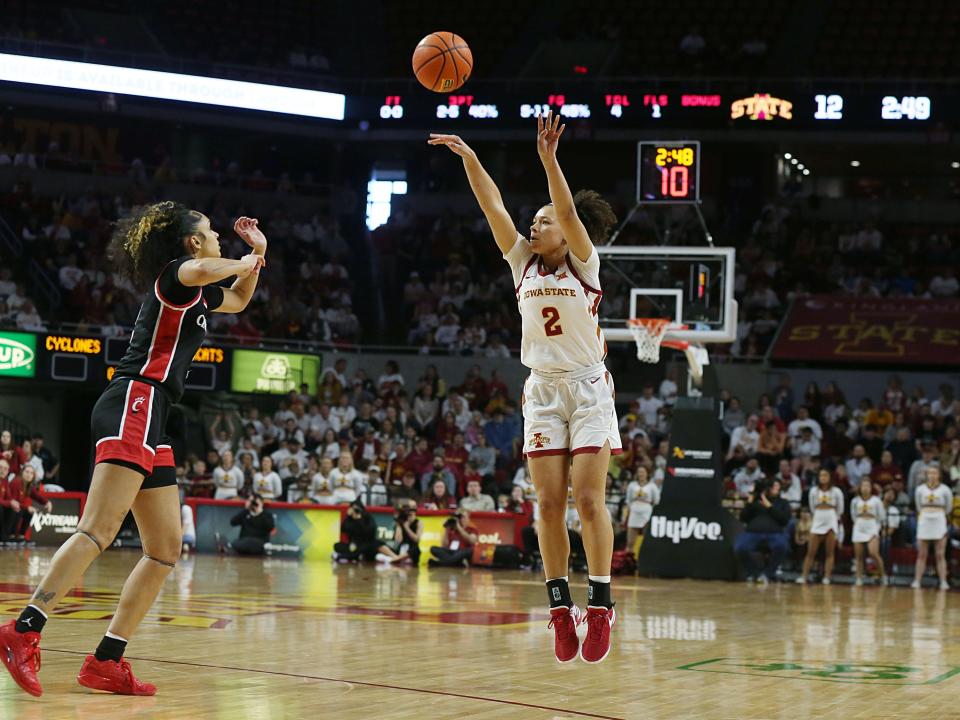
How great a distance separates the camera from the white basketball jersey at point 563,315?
7207mm

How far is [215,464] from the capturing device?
22688 millimetres

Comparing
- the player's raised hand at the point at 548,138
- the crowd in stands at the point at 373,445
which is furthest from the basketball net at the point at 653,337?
the player's raised hand at the point at 548,138

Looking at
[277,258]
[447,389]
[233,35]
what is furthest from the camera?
[233,35]

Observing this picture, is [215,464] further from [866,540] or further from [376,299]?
[866,540]

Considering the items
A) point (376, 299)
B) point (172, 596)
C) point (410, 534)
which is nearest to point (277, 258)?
point (376, 299)

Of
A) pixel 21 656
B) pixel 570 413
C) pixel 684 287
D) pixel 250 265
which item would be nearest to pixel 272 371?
pixel 684 287

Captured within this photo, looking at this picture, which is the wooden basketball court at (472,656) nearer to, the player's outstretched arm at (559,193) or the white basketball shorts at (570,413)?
the white basketball shorts at (570,413)

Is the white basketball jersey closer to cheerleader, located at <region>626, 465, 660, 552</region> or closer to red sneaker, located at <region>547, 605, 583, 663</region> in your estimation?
red sneaker, located at <region>547, 605, 583, 663</region>

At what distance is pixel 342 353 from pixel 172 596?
15.3 metres

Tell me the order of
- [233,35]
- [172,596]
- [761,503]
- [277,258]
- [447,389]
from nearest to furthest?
[172,596]
[761,503]
[447,389]
[277,258]
[233,35]

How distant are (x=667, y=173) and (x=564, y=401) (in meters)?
11.5

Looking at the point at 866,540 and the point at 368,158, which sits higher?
the point at 368,158

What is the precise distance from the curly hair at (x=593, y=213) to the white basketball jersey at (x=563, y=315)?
432 millimetres

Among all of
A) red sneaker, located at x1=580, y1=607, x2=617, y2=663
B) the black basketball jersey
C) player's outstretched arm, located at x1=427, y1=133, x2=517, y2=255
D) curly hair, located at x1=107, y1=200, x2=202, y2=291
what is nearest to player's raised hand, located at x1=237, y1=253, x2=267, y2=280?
the black basketball jersey
